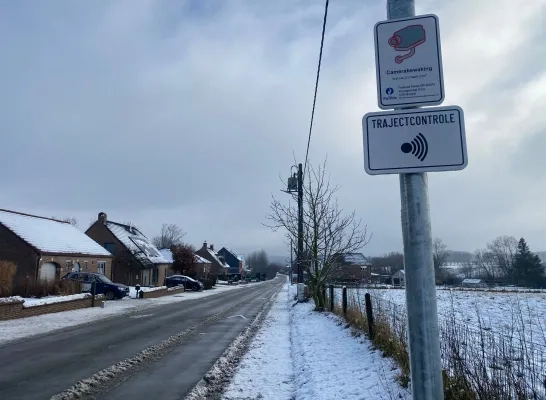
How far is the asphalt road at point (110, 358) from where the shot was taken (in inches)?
271

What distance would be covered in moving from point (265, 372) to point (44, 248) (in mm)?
27207

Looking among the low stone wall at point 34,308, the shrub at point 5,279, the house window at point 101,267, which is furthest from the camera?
the house window at point 101,267

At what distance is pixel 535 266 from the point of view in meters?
69.1

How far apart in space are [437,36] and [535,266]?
78585 millimetres

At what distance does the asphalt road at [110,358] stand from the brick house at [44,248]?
Result: 15.3 m

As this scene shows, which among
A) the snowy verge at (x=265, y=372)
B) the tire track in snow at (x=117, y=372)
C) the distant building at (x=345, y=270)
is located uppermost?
the distant building at (x=345, y=270)

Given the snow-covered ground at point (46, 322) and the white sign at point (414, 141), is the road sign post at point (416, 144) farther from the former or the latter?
the snow-covered ground at point (46, 322)

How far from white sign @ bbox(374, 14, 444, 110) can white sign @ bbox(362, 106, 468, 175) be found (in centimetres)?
10

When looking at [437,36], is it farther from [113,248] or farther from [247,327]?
[113,248]

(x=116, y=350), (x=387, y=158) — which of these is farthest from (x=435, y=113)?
(x=116, y=350)

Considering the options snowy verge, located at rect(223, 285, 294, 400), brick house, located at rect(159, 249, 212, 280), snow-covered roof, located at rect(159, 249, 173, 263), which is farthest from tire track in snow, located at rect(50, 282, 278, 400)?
snow-covered roof, located at rect(159, 249, 173, 263)

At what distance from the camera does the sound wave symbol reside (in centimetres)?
240

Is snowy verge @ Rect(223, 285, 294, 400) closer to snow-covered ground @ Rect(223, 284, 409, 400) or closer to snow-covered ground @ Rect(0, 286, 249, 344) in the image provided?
snow-covered ground @ Rect(223, 284, 409, 400)

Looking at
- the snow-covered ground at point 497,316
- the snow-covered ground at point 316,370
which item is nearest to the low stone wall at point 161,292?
the snow-covered ground at point 497,316
